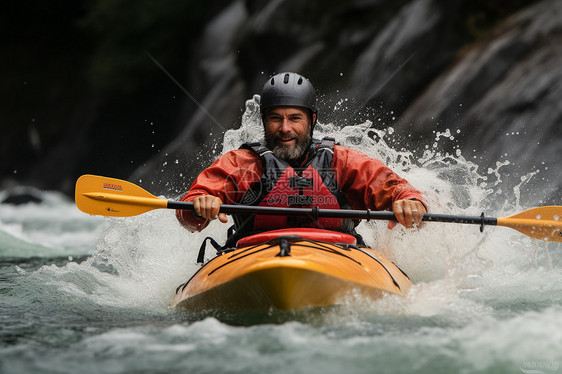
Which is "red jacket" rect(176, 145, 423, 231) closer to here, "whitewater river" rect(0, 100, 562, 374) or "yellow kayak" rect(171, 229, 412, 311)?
"yellow kayak" rect(171, 229, 412, 311)

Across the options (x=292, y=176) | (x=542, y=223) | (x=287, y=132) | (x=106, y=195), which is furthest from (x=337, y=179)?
(x=106, y=195)

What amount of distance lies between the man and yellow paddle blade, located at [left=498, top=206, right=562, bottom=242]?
68 centimetres

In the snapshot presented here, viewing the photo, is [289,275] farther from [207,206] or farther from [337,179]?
[337,179]

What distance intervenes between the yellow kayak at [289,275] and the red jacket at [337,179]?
436mm

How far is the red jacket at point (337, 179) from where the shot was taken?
3586 millimetres

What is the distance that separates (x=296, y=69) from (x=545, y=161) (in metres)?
4.29

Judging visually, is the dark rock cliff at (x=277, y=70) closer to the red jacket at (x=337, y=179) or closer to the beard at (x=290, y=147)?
the red jacket at (x=337, y=179)

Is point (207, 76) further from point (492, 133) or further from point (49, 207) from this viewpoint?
Result: point (492, 133)

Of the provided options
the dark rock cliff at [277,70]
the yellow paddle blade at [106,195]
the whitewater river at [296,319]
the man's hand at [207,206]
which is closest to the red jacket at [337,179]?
the man's hand at [207,206]

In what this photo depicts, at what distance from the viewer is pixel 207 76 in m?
11.4

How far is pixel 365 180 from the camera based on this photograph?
3.67 metres

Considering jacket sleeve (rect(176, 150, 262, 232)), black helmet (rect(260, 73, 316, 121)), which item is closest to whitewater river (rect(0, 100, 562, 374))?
jacket sleeve (rect(176, 150, 262, 232))

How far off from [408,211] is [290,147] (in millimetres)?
823

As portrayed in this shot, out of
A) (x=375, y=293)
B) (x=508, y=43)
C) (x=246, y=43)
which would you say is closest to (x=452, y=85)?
(x=508, y=43)
